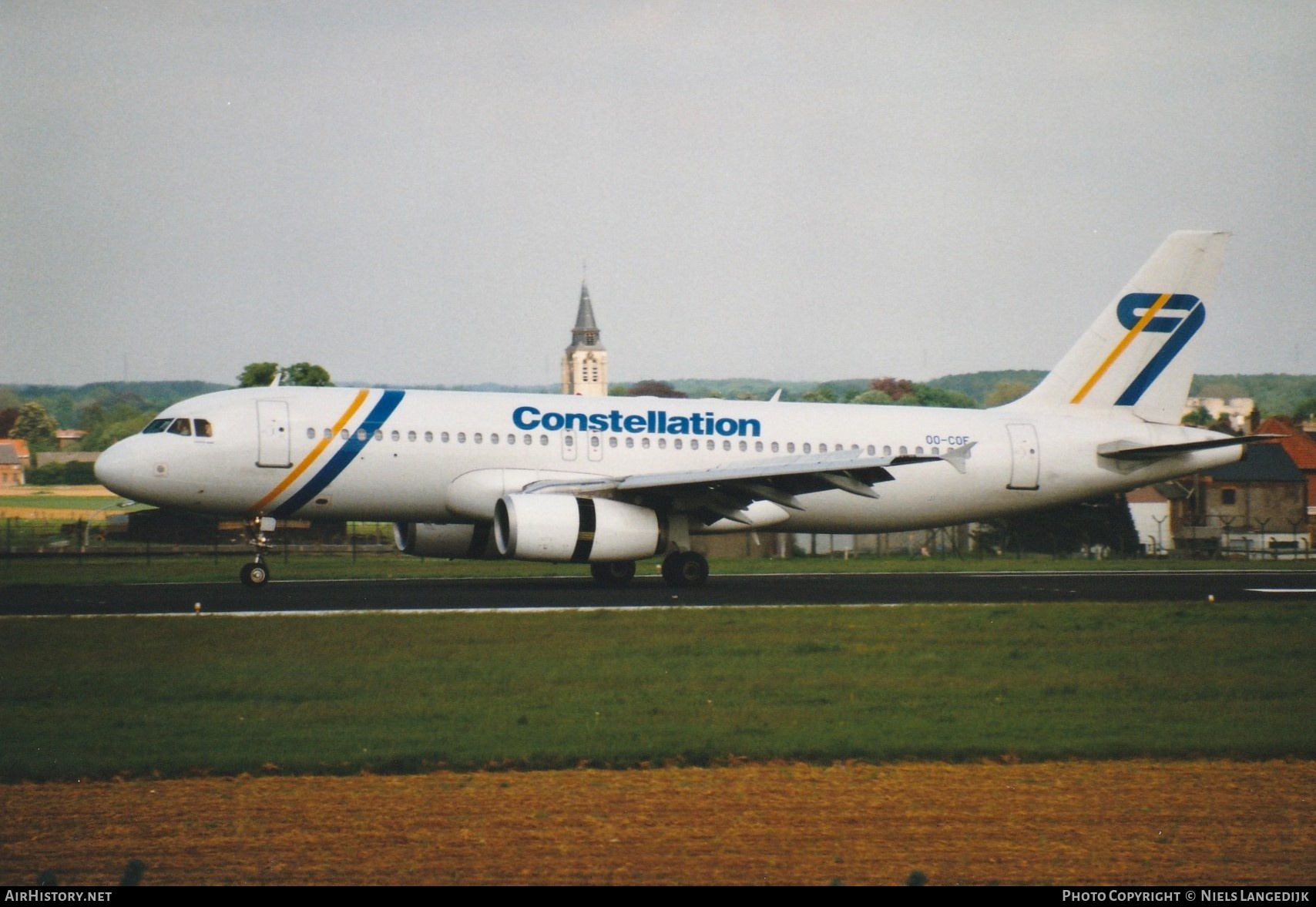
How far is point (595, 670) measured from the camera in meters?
17.5

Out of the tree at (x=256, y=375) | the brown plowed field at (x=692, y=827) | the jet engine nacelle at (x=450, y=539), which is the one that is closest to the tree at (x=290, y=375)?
the tree at (x=256, y=375)

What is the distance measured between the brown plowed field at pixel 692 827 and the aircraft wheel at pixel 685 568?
18056mm

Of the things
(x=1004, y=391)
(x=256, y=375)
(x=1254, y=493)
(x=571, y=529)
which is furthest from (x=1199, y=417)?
(x=571, y=529)

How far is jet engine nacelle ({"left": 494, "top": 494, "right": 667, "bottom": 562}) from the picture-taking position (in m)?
27.5

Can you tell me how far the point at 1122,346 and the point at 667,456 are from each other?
11637mm

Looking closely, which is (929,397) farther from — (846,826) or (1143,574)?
(846,826)

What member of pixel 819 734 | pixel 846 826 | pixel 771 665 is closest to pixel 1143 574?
pixel 771 665

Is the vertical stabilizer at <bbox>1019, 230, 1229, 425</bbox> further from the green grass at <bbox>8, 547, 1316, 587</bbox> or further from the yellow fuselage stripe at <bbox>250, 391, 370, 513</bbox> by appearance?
the yellow fuselage stripe at <bbox>250, 391, 370, 513</bbox>

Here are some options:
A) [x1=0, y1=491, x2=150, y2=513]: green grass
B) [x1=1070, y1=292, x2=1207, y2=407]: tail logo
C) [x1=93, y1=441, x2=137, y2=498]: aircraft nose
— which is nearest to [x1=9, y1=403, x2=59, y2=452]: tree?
[x1=0, y1=491, x2=150, y2=513]: green grass

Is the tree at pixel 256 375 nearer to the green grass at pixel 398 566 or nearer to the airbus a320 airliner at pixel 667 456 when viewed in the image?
the green grass at pixel 398 566

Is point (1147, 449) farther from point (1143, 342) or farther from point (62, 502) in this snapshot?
point (62, 502)

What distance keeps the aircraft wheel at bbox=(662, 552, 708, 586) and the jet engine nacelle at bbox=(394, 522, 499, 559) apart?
12.0 ft

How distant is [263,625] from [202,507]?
8153 millimetres

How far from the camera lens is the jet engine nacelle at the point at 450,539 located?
3072cm
